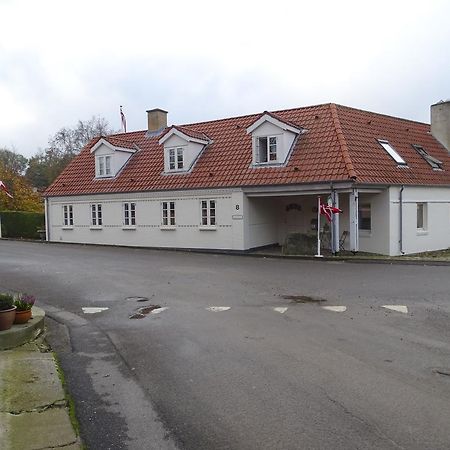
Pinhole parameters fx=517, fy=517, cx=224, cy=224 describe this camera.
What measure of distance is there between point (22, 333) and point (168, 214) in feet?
58.0

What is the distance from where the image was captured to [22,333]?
789 cm

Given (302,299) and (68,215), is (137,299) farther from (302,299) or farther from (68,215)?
(68,215)

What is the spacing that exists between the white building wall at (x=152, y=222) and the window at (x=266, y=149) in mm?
1913

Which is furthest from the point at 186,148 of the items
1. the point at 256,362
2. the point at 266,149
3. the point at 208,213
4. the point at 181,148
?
the point at 256,362

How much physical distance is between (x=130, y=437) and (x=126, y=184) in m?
23.1

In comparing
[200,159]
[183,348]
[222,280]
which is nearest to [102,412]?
[183,348]

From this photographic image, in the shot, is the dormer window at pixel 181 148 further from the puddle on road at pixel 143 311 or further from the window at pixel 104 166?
the puddle on road at pixel 143 311

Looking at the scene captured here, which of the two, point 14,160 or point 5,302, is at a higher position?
point 14,160

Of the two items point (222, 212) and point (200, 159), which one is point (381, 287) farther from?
point (200, 159)

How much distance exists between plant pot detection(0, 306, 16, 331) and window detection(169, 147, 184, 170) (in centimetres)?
1809

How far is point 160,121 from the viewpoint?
1241 inches

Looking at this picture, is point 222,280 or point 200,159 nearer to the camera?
point 222,280

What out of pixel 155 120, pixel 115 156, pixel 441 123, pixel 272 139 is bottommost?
pixel 115 156

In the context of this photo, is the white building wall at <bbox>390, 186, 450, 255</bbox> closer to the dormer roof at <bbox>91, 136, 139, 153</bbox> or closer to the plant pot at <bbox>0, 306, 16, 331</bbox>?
the dormer roof at <bbox>91, 136, 139, 153</bbox>
